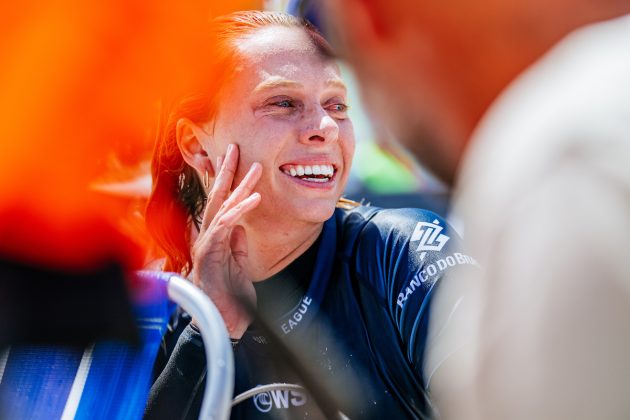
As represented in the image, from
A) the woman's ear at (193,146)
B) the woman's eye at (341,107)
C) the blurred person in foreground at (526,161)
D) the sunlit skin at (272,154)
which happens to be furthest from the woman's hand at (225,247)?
the blurred person in foreground at (526,161)

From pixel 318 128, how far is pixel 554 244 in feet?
4.58

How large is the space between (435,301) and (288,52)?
0.77m

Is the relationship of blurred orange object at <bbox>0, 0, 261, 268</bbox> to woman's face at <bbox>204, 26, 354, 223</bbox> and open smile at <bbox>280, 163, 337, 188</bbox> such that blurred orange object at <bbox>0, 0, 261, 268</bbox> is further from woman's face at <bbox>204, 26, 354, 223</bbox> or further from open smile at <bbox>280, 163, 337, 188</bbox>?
open smile at <bbox>280, 163, 337, 188</bbox>

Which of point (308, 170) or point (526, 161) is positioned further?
point (308, 170)

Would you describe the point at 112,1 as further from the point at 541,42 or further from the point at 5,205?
the point at 541,42

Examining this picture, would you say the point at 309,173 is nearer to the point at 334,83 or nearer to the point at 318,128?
the point at 318,128

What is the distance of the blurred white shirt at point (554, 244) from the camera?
0.64 metres

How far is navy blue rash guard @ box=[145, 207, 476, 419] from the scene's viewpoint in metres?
1.86

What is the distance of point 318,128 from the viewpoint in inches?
79.4

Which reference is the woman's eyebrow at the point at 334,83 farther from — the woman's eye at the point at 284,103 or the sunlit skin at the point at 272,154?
the woman's eye at the point at 284,103

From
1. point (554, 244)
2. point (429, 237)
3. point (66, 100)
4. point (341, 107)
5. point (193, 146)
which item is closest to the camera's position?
point (554, 244)

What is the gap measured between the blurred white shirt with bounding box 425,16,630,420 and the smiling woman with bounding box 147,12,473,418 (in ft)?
3.58

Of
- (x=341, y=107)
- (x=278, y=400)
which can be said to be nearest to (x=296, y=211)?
(x=341, y=107)

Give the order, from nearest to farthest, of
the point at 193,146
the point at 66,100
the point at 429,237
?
1. the point at 66,100
2. the point at 429,237
3. the point at 193,146
